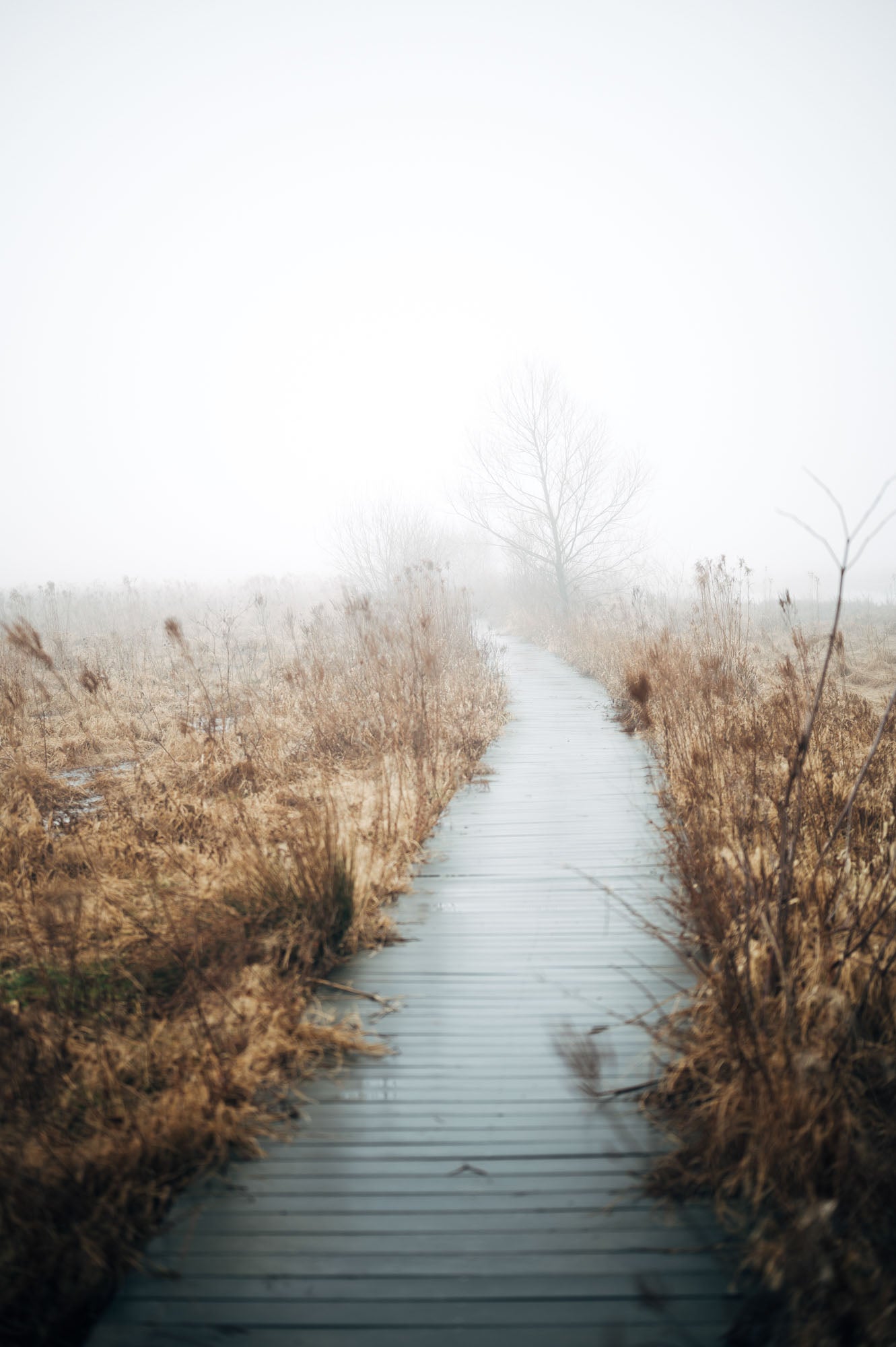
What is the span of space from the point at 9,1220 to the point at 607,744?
686 cm

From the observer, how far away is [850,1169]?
1.78 meters

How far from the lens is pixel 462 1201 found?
196 centimetres

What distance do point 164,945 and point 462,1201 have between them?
52.9 inches

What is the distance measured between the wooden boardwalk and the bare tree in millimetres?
19482

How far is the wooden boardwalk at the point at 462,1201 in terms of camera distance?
5.28 ft

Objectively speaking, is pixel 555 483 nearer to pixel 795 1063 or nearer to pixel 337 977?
pixel 337 977

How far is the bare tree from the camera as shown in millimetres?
21688

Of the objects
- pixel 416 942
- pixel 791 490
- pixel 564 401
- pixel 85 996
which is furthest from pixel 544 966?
pixel 791 490

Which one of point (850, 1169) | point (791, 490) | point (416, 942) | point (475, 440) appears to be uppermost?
point (791, 490)

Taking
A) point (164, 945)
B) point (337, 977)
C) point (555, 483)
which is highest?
point (555, 483)

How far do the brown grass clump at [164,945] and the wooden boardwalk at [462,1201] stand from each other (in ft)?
0.51

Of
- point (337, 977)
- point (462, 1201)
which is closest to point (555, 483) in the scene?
point (337, 977)

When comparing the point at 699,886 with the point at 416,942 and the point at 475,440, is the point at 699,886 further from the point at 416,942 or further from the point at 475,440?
the point at 475,440

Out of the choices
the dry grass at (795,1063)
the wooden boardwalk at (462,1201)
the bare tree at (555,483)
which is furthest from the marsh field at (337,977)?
the bare tree at (555,483)
